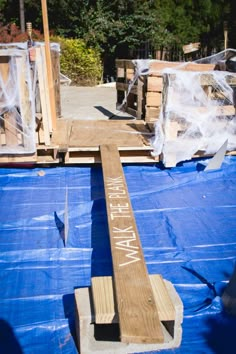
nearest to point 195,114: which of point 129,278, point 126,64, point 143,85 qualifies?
point 143,85

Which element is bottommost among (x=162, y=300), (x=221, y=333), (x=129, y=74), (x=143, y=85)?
(x=221, y=333)

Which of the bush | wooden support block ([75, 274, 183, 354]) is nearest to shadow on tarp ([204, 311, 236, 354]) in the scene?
wooden support block ([75, 274, 183, 354])

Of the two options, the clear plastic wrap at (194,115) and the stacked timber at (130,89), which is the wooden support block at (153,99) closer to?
the stacked timber at (130,89)

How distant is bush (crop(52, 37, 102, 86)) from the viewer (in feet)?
53.4

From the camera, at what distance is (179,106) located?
16.5 feet

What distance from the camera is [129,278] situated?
266 cm

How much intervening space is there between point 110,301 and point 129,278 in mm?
270

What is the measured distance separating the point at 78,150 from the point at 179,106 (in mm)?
1456

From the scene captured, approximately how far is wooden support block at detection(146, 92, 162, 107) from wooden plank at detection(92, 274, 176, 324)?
396cm

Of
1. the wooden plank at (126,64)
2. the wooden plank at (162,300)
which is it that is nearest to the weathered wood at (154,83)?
the wooden plank at (126,64)

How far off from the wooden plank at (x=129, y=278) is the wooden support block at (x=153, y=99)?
238 centimetres

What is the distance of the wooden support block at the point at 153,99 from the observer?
20.0 feet

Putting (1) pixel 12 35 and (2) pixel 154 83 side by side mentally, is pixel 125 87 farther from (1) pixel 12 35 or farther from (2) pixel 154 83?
(1) pixel 12 35

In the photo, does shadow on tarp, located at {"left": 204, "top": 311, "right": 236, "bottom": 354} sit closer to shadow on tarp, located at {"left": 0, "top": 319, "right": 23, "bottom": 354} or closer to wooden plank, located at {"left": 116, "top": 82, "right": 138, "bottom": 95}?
shadow on tarp, located at {"left": 0, "top": 319, "right": 23, "bottom": 354}
